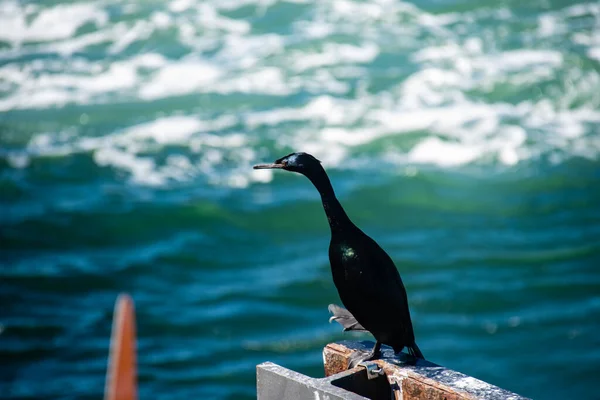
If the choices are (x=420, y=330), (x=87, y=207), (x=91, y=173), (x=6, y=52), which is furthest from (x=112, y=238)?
(x=6, y=52)

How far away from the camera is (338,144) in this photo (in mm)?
20031

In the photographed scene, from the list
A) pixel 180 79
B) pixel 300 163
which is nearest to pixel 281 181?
pixel 180 79

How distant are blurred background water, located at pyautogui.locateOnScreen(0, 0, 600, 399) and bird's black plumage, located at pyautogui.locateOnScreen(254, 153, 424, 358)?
881 centimetres

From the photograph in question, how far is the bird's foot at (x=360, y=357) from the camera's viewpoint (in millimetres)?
4992

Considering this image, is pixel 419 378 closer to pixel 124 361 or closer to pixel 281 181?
pixel 124 361

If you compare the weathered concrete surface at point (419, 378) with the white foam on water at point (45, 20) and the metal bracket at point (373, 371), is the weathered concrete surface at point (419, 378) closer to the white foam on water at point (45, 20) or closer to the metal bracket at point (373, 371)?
the metal bracket at point (373, 371)

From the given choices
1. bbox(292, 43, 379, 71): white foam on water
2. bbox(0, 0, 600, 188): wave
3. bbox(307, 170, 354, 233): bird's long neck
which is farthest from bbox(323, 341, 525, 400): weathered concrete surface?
bbox(292, 43, 379, 71): white foam on water

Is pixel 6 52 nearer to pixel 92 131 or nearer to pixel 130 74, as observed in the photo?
pixel 130 74

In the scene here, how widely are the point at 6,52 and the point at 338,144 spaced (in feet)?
32.0

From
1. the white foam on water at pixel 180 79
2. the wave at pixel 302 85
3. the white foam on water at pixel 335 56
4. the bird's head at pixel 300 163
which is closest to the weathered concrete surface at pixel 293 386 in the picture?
the bird's head at pixel 300 163

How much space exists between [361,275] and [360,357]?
1.39ft

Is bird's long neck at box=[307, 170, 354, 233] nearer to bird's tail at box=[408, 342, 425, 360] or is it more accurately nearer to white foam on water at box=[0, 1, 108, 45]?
bird's tail at box=[408, 342, 425, 360]

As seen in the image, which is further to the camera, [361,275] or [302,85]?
[302,85]

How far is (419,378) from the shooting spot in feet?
15.5
